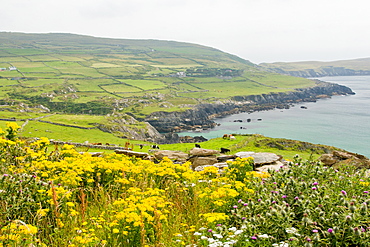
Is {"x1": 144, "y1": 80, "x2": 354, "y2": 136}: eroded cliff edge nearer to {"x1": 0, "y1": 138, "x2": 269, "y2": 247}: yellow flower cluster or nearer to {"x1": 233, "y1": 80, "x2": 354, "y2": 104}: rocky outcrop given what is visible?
{"x1": 233, "y1": 80, "x2": 354, "y2": 104}: rocky outcrop

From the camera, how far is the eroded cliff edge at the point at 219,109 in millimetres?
111875

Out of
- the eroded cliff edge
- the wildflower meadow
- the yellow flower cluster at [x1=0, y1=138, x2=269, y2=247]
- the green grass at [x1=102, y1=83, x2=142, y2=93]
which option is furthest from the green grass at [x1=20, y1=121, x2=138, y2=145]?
the green grass at [x1=102, y1=83, x2=142, y2=93]

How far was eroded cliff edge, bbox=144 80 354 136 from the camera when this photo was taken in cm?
11188

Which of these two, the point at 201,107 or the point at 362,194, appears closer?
the point at 362,194

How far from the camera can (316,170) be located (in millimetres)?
9766

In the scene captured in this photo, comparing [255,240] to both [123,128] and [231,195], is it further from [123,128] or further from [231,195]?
[123,128]

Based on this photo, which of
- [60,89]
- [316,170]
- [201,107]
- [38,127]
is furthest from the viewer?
[60,89]

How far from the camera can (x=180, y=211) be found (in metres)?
9.30

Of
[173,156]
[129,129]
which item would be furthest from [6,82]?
[173,156]

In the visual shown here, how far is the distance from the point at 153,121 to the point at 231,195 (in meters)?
105

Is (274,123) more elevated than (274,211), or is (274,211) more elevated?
(274,211)

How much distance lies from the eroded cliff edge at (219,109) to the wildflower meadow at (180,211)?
94.4 m

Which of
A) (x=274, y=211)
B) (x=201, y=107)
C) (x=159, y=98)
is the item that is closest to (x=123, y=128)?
(x=201, y=107)

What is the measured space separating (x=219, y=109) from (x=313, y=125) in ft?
157
